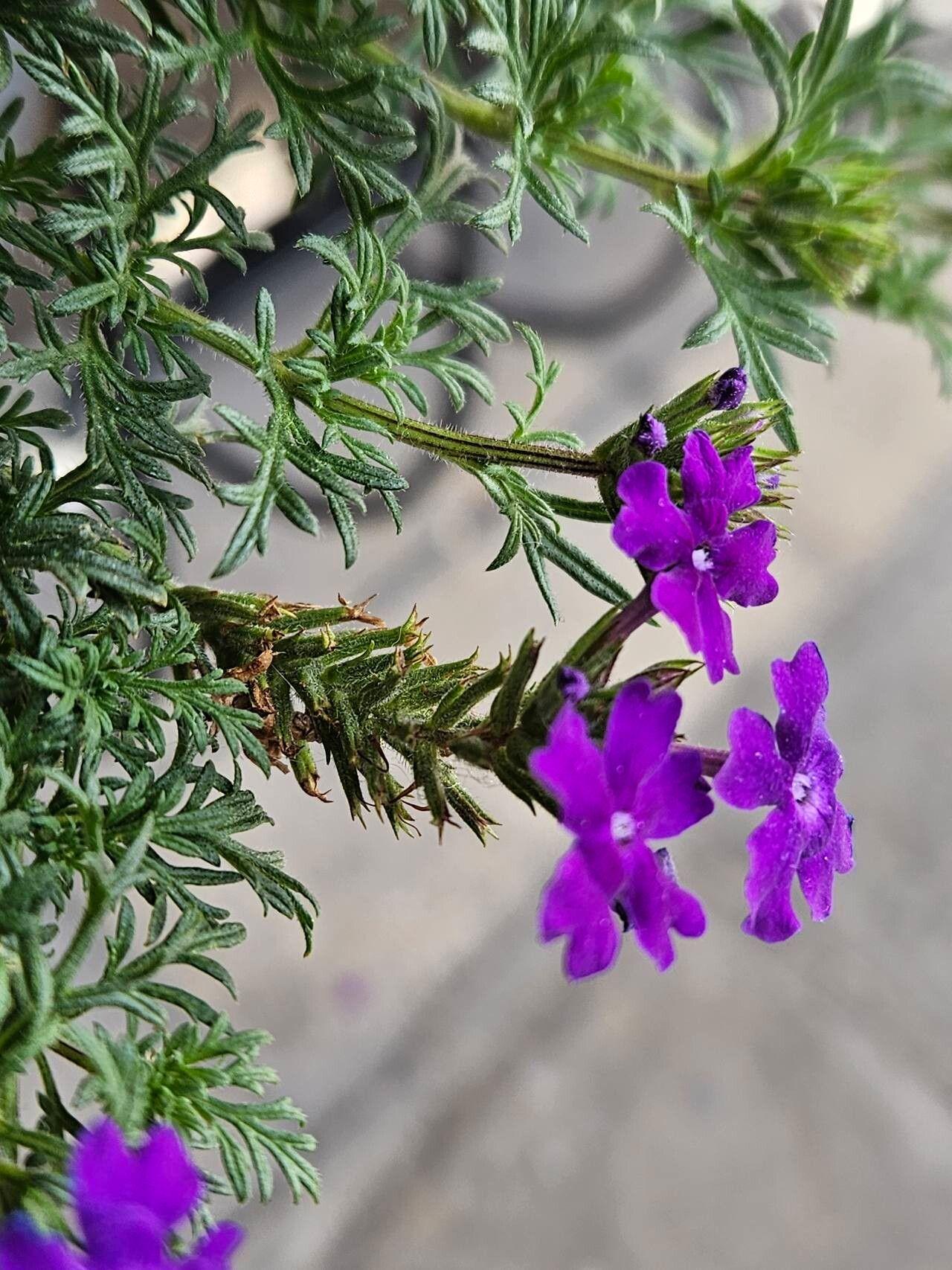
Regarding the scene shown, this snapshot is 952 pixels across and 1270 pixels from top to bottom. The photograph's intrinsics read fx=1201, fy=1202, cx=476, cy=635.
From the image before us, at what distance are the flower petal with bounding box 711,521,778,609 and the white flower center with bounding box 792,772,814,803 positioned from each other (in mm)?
65

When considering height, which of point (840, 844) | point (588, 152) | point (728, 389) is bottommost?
point (840, 844)

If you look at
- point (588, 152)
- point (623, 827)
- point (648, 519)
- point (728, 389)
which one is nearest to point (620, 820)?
point (623, 827)

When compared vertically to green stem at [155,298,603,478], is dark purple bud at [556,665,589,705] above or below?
below

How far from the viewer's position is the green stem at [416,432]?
0.53m

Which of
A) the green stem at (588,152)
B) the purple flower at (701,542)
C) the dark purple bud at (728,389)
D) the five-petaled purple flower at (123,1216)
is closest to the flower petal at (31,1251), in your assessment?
the five-petaled purple flower at (123,1216)

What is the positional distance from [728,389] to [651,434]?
0.05 meters

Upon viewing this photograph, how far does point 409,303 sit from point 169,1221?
1.34ft

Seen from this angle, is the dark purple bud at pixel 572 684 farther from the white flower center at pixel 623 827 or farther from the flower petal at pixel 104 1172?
the flower petal at pixel 104 1172

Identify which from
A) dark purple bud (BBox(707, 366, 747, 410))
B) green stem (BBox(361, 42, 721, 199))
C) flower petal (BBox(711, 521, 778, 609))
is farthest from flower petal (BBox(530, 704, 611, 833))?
green stem (BBox(361, 42, 721, 199))

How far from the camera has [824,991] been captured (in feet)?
4.91

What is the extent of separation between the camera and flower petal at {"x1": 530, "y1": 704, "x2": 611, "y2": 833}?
348 mm

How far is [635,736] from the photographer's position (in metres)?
0.38

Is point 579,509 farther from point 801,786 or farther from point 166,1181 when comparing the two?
point 166,1181

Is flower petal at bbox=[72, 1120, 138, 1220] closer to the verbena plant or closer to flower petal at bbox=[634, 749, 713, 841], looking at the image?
the verbena plant
